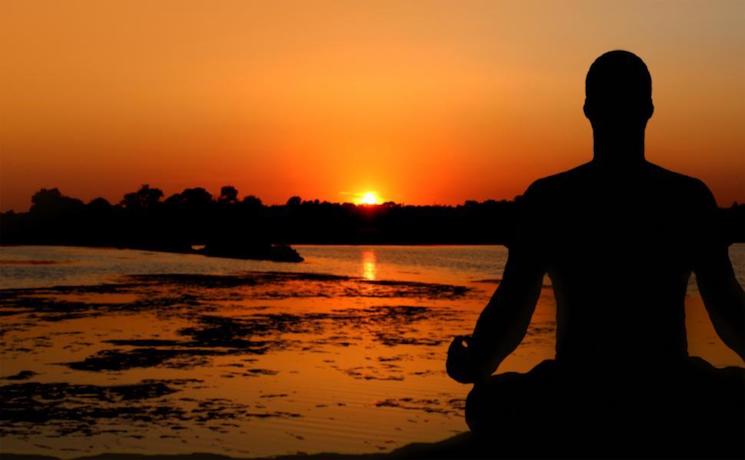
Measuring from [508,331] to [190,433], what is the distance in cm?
740

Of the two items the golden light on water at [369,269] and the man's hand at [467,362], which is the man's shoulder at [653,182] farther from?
the golden light on water at [369,269]

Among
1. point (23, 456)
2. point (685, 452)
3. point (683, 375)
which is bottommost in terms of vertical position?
point (23, 456)

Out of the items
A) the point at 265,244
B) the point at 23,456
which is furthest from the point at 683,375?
the point at 265,244

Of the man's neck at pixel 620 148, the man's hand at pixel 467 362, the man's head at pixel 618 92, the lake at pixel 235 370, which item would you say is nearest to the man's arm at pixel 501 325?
the man's hand at pixel 467 362

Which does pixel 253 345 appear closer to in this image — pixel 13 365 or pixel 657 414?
pixel 13 365

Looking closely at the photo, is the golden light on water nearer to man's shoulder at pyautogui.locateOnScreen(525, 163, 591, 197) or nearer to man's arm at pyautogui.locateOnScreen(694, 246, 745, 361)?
man's arm at pyautogui.locateOnScreen(694, 246, 745, 361)

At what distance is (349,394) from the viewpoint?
12555 mm

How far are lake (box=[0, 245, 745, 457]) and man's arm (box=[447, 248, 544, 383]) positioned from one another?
0.30 metres

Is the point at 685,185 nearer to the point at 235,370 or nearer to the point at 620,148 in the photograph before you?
the point at 620,148

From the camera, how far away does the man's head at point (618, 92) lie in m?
3.18

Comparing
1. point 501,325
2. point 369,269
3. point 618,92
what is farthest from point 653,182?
point 369,269

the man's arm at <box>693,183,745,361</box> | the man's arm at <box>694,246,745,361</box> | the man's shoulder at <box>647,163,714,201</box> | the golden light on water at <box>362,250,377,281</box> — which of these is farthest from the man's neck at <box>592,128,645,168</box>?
the golden light on water at <box>362,250,377,281</box>

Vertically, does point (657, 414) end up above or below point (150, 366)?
above

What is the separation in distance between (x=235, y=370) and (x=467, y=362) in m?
11.7
